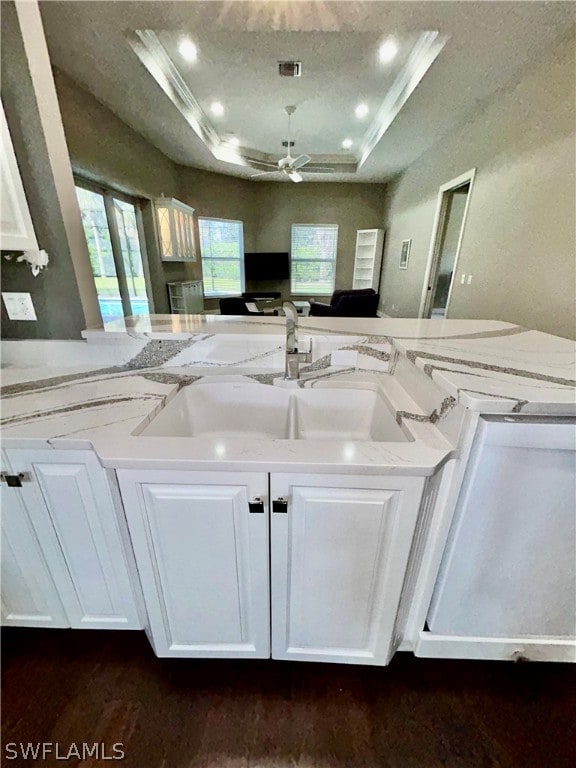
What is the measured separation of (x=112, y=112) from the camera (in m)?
3.26

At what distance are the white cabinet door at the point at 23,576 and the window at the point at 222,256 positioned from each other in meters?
5.90

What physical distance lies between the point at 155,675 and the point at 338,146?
6.25 m

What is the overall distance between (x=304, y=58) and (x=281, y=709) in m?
4.08

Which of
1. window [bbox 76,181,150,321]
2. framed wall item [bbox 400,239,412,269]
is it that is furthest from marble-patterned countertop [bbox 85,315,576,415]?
framed wall item [bbox 400,239,412,269]

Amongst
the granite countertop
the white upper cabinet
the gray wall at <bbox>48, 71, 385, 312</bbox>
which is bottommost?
the granite countertop

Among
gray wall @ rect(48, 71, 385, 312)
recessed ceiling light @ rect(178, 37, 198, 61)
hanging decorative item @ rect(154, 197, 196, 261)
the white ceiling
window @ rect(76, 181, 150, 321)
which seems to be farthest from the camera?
hanging decorative item @ rect(154, 197, 196, 261)

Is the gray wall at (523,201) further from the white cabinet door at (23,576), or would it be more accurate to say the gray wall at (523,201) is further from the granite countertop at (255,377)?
the white cabinet door at (23,576)

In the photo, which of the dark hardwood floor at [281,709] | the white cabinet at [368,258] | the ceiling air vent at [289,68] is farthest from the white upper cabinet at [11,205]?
the white cabinet at [368,258]

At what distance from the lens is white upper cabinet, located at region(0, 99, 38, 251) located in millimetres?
1013

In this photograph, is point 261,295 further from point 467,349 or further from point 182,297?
point 467,349

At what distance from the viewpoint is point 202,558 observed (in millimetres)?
847

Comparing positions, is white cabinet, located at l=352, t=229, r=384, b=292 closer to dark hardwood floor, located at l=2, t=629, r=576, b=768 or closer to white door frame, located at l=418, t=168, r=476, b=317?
white door frame, located at l=418, t=168, r=476, b=317

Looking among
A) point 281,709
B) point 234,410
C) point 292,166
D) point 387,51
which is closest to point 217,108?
point 292,166

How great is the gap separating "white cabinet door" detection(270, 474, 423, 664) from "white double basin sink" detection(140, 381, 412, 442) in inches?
15.0
